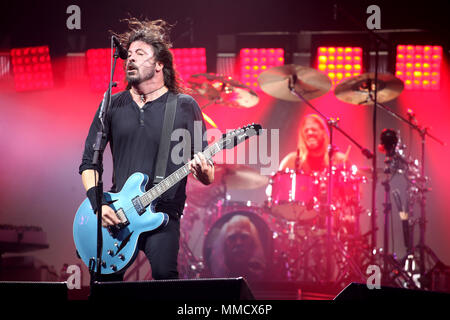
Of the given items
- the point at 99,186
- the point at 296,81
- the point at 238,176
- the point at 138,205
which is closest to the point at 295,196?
the point at 238,176

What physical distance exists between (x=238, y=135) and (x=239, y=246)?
348 cm

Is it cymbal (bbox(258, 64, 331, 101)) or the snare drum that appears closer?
cymbal (bbox(258, 64, 331, 101))

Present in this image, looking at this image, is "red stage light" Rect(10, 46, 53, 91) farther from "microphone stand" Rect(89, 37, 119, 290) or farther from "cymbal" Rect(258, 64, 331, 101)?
"microphone stand" Rect(89, 37, 119, 290)

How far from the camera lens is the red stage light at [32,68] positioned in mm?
7809

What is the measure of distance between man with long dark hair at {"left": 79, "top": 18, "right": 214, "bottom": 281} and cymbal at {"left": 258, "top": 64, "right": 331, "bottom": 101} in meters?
2.95

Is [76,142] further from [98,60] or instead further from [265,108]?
[265,108]

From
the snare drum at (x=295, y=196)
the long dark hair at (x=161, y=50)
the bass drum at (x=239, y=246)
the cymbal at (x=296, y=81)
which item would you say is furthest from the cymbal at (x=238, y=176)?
the long dark hair at (x=161, y=50)

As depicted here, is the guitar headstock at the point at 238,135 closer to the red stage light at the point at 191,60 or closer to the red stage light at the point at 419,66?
the red stage light at the point at 191,60

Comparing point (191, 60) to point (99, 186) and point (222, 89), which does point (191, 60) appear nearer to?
point (222, 89)

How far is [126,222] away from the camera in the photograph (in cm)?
313

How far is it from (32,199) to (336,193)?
4.95 m

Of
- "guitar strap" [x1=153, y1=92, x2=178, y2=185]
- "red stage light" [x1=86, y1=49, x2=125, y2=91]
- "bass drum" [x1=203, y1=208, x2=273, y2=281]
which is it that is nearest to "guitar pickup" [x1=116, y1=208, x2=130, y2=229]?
"guitar strap" [x1=153, y1=92, x2=178, y2=185]

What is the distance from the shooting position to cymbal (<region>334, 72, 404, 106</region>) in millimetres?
6434
